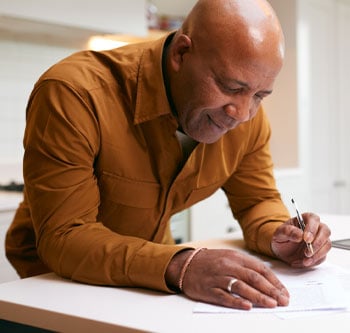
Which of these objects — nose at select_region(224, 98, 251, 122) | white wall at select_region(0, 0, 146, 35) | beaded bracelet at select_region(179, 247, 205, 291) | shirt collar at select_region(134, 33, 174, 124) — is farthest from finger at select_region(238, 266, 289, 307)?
white wall at select_region(0, 0, 146, 35)

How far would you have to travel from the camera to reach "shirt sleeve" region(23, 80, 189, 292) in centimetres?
112

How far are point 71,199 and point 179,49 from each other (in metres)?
0.39

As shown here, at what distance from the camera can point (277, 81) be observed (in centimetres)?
412

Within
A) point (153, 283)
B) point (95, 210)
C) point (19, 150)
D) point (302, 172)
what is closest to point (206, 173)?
point (95, 210)

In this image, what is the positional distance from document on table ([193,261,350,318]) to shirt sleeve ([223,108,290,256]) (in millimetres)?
223

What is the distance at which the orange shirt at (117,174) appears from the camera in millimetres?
1156

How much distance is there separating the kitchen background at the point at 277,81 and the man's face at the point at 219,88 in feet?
4.05

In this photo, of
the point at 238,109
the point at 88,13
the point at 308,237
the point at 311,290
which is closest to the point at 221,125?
the point at 238,109

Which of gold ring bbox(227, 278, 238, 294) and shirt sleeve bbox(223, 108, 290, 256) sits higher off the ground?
gold ring bbox(227, 278, 238, 294)

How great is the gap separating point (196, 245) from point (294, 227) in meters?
0.29

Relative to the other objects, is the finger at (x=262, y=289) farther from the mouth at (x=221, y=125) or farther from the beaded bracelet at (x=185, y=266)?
the mouth at (x=221, y=125)

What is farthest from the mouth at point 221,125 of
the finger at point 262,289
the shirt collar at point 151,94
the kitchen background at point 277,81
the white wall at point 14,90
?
the white wall at point 14,90

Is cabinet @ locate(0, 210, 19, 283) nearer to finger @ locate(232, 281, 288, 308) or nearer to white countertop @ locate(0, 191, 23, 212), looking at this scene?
white countertop @ locate(0, 191, 23, 212)

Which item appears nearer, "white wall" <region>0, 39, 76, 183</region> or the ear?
the ear
